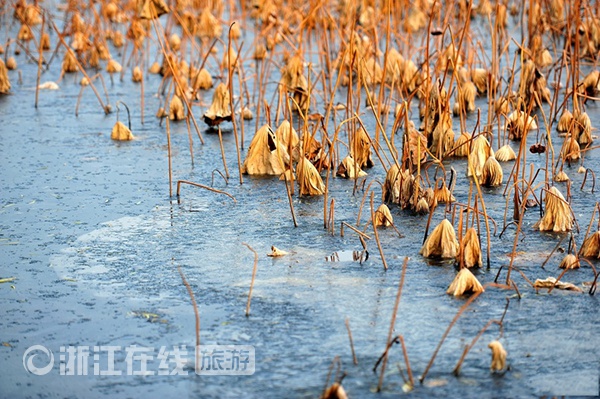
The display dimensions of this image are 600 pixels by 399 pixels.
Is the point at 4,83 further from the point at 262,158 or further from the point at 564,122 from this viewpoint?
the point at 564,122

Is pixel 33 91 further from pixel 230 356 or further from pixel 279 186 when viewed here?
pixel 230 356

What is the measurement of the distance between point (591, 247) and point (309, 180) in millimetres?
1397

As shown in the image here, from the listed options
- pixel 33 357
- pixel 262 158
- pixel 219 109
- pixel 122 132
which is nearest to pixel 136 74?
pixel 122 132

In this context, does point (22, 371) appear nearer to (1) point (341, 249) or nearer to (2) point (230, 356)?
(2) point (230, 356)

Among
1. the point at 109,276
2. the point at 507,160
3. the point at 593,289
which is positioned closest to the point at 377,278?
the point at 593,289

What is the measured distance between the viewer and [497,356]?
264 centimetres

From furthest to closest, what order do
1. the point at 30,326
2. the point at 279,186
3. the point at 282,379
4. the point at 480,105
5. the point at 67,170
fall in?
1. the point at 480,105
2. the point at 67,170
3. the point at 279,186
4. the point at 30,326
5. the point at 282,379

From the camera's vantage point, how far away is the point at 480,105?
247 inches

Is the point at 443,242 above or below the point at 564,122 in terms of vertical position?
below

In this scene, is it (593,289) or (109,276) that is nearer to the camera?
(593,289)

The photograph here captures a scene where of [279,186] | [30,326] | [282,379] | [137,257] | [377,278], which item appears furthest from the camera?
[279,186]

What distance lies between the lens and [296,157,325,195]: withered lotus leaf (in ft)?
14.4

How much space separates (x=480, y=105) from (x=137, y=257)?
129 inches

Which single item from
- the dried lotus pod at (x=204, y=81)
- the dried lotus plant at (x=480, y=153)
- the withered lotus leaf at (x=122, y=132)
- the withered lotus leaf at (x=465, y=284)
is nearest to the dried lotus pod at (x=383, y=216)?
the withered lotus leaf at (x=465, y=284)
